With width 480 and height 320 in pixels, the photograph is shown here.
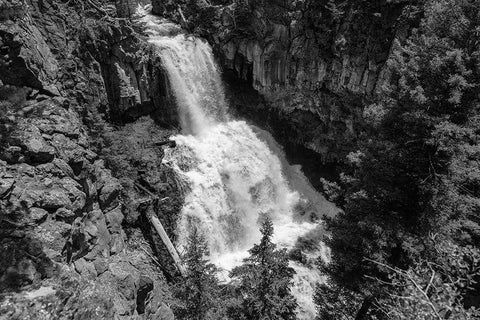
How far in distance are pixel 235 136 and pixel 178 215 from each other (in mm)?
8212

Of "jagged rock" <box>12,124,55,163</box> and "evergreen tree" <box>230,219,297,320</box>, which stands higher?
"jagged rock" <box>12,124,55,163</box>

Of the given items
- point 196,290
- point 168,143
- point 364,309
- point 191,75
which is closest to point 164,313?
point 196,290

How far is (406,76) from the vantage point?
10.4 m

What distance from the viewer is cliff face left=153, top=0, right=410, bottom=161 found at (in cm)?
2073

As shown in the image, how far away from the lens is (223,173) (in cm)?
2117

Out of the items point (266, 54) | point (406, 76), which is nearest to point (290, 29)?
point (266, 54)

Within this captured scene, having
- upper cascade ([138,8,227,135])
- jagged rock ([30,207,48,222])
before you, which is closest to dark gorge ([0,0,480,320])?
jagged rock ([30,207,48,222])

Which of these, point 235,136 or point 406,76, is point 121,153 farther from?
point 406,76

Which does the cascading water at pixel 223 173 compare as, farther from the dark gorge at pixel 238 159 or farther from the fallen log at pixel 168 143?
the fallen log at pixel 168 143

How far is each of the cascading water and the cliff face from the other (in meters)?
1.98

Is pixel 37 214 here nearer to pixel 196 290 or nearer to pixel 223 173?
pixel 196 290

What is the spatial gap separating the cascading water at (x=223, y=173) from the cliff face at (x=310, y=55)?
1.98m

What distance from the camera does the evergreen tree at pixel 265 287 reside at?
11.4m

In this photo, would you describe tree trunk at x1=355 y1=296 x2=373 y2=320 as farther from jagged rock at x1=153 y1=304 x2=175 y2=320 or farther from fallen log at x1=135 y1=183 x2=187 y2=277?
fallen log at x1=135 y1=183 x2=187 y2=277
